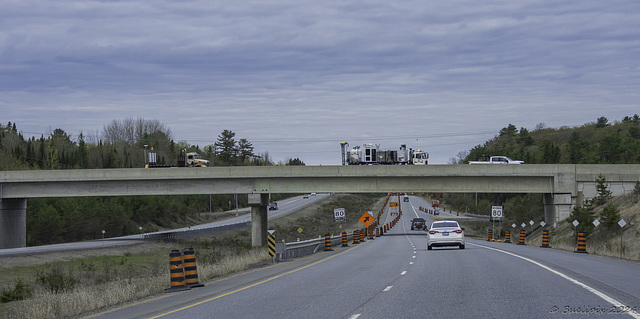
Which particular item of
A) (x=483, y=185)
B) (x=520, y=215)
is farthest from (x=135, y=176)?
(x=520, y=215)

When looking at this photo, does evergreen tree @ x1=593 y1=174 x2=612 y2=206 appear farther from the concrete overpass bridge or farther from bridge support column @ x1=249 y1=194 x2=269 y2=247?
bridge support column @ x1=249 y1=194 x2=269 y2=247

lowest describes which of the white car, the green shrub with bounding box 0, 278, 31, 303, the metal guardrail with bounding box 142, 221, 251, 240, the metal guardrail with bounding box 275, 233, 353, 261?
the metal guardrail with bounding box 142, 221, 251, 240

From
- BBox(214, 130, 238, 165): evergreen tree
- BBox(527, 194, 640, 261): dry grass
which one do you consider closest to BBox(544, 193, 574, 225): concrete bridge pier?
BBox(527, 194, 640, 261): dry grass

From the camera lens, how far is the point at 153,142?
171 m

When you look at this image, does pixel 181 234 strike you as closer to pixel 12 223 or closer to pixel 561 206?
pixel 12 223

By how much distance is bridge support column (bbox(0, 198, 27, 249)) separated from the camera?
60.2 meters

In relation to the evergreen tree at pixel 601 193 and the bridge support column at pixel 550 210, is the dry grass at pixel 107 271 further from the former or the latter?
the evergreen tree at pixel 601 193

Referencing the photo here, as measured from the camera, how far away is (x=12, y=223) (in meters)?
61.1

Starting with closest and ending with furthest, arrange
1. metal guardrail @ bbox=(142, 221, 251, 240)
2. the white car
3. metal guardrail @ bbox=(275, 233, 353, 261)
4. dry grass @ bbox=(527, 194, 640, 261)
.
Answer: metal guardrail @ bbox=(275, 233, 353, 261)
the white car
dry grass @ bbox=(527, 194, 640, 261)
metal guardrail @ bbox=(142, 221, 251, 240)

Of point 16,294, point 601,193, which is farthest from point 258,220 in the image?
point 16,294

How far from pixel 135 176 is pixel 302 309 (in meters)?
49.2

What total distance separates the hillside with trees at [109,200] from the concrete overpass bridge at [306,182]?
63.3ft

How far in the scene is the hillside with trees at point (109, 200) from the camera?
268 ft

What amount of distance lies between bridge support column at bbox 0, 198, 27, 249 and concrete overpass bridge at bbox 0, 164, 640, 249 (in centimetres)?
9
